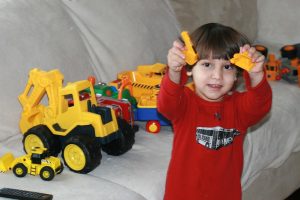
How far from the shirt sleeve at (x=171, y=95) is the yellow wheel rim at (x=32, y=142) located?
1.52 feet

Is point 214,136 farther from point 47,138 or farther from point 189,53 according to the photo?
point 47,138

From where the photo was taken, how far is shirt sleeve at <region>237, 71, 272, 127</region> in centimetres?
120

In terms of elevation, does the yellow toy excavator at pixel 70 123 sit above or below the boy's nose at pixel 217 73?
below

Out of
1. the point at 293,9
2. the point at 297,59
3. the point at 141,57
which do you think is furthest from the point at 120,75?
the point at 293,9

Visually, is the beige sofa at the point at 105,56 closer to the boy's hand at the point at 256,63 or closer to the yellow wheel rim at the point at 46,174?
the yellow wheel rim at the point at 46,174

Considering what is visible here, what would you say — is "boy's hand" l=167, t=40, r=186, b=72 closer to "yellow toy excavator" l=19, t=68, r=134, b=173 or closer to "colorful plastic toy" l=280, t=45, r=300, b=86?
"yellow toy excavator" l=19, t=68, r=134, b=173

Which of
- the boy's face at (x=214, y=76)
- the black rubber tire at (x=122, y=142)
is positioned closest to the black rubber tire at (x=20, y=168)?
the black rubber tire at (x=122, y=142)

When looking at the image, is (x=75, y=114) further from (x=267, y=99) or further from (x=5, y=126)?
(x=267, y=99)

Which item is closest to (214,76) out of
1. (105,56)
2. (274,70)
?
(105,56)

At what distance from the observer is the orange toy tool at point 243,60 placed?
3.73 ft

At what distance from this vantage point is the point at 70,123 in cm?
157

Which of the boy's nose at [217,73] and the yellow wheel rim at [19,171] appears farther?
the yellow wheel rim at [19,171]

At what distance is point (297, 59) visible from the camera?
2316 millimetres

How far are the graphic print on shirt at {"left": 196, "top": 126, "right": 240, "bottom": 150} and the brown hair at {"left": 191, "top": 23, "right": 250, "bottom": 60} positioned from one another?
18 cm
